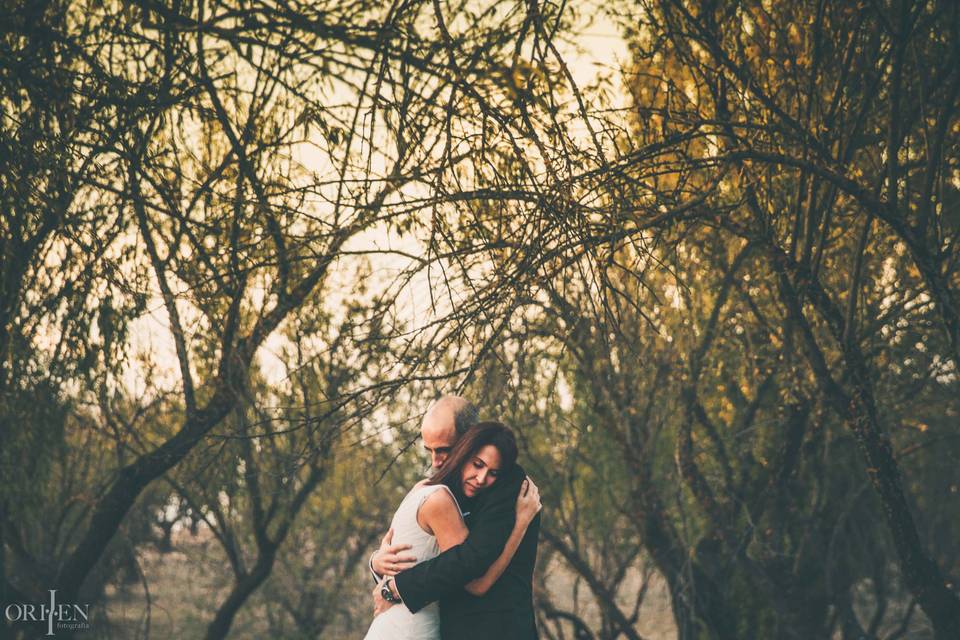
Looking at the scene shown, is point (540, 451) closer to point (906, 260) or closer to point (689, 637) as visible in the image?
point (689, 637)

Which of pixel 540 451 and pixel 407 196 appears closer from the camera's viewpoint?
pixel 407 196

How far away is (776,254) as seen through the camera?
19.1ft

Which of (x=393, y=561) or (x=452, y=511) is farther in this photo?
(x=393, y=561)

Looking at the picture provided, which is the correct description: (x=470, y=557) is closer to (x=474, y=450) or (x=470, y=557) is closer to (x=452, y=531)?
(x=452, y=531)

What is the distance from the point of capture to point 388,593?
374cm

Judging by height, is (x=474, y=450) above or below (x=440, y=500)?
above

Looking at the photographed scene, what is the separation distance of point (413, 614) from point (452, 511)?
443 mm

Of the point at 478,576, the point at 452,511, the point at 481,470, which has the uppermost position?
the point at 481,470

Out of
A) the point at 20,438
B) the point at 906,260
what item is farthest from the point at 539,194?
the point at 20,438

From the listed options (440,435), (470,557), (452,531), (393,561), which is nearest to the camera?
(470,557)

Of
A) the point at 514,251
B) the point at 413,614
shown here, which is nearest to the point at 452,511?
the point at 413,614

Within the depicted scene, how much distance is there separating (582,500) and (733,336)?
676 cm

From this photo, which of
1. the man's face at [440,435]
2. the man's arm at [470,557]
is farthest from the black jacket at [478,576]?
the man's face at [440,435]

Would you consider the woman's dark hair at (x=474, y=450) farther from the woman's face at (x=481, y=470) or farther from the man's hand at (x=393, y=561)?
the man's hand at (x=393, y=561)
